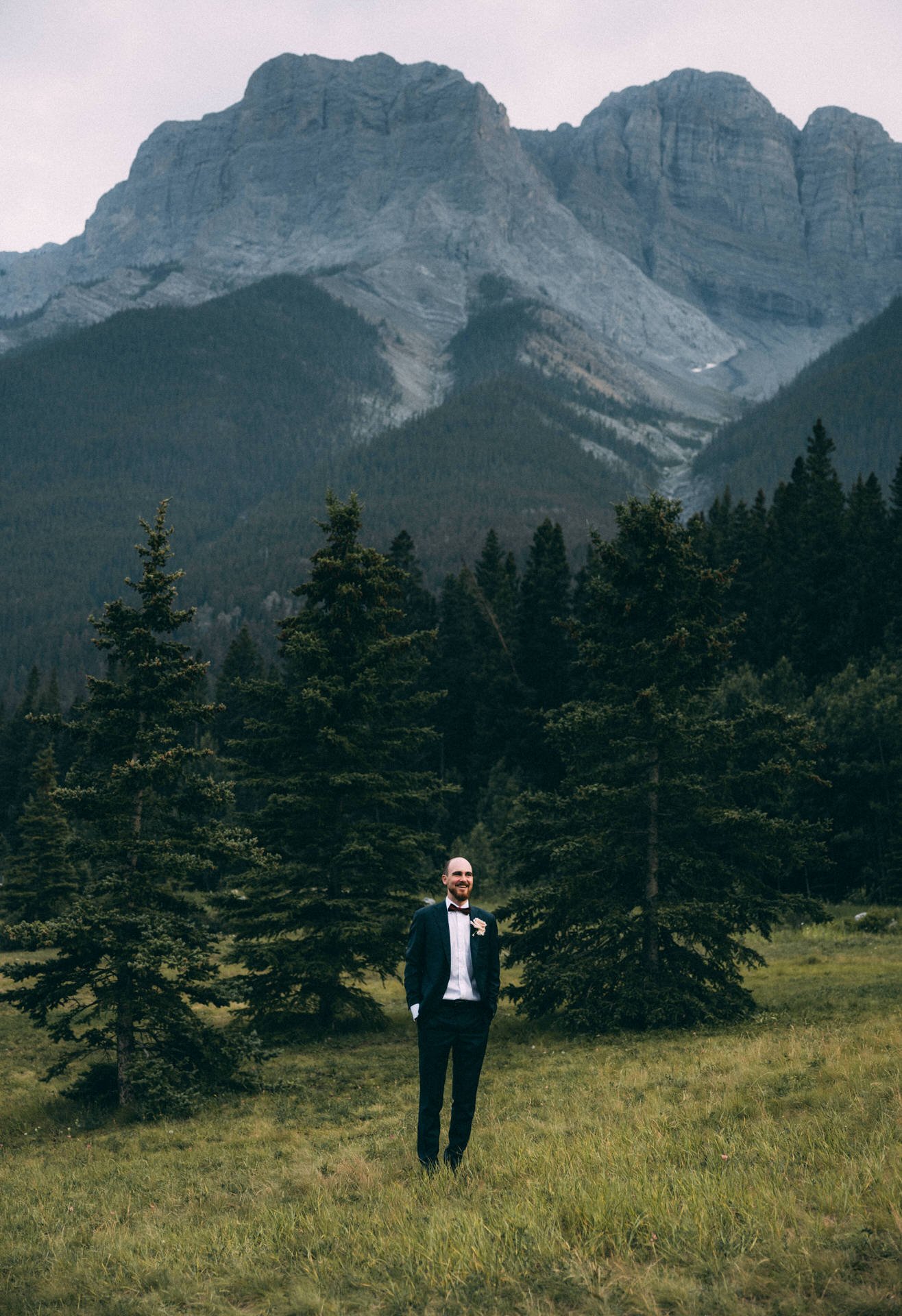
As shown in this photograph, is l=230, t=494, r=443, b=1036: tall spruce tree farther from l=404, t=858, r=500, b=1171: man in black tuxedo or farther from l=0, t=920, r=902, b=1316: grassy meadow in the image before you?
l=404, t=858, r=500, b=1171: man in black tuxedo

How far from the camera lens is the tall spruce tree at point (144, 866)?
16906 millimetres

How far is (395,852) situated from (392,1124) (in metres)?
12.2

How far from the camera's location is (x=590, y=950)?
20953mm

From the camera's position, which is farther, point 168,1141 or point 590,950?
point 590,950

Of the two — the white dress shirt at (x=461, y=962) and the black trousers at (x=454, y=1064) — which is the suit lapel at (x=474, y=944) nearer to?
the white dress shirt at (x=461, y=962)

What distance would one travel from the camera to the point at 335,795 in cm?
2472

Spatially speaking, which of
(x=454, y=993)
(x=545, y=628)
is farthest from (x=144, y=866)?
(x=545, y=628)

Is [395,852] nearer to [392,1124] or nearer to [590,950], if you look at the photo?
[590,950]

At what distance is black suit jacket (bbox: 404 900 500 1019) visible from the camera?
873 cm

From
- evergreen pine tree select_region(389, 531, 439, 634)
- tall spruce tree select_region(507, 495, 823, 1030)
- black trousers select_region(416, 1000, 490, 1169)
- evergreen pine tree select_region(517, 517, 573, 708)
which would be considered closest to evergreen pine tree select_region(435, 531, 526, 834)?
evergreen pine tree select_region(517, 517, 573, 708)

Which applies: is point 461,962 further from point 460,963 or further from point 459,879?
point 459,879

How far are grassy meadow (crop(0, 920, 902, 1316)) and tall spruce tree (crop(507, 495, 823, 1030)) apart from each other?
4718mm

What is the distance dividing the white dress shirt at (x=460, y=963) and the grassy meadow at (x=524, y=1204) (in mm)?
1406

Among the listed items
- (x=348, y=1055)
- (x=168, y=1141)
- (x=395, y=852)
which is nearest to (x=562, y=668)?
(x=395, y=852)
